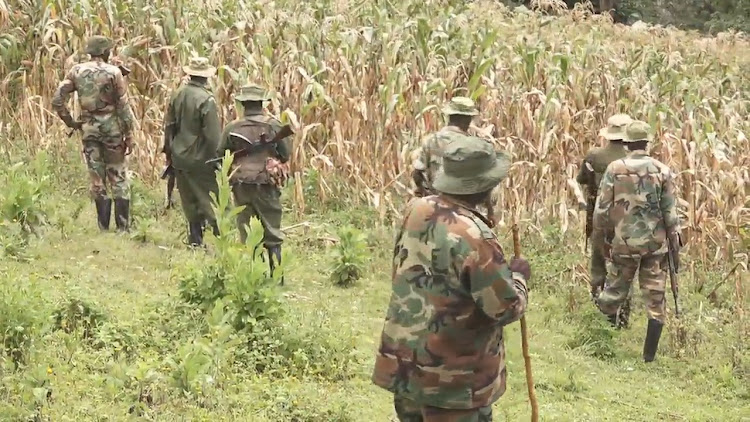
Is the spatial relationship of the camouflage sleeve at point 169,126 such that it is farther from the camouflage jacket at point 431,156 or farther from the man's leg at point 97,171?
the camouflage jacket at point 431,156

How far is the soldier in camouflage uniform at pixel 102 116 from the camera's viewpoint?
951 centimetres

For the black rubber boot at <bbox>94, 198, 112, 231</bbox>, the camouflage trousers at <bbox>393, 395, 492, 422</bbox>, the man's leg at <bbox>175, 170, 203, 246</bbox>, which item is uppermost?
the camouflage trousers at <bbox>393, 395, 492, 422</bbox>

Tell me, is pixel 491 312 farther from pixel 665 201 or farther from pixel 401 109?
pixel 401 109

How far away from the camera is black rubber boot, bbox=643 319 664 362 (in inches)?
316

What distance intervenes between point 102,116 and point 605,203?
4.85 m

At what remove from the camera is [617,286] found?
8.18 metres

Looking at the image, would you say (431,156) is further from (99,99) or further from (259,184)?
(99,99)

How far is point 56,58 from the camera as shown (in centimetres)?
1272

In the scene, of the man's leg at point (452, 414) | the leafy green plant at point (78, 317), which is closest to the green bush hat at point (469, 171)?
the man's leg at point (452, 414)

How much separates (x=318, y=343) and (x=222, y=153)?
2.41 meters

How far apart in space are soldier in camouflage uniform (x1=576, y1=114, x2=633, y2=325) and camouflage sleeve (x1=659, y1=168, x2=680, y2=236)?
776mm

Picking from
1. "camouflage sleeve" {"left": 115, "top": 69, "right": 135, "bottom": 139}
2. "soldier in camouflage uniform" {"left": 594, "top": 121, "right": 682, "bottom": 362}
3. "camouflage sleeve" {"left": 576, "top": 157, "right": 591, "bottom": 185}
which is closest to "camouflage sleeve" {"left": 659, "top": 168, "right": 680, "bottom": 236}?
"soldier in camouflage uniform" {"left": 594, "top": 121, "right": 682, "bottom": 362}

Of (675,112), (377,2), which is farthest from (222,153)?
(377,2)

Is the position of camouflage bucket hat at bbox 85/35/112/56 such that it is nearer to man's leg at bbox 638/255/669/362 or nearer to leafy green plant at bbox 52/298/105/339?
leafy green plant at bbox 52/298/105/339
